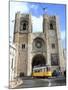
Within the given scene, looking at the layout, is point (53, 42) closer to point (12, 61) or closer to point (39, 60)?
point (39, 60)

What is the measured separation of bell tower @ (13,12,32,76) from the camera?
2027mm

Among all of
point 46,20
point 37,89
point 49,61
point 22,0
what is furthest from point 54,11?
point 37,89

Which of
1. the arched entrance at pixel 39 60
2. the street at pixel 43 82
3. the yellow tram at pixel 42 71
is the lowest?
the street at pixel 43 82

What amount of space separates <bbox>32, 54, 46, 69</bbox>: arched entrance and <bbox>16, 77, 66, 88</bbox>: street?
5.3 inches

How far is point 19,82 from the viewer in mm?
2014

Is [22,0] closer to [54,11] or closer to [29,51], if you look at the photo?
[54,11]

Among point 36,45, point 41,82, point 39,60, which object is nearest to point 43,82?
point 41,82

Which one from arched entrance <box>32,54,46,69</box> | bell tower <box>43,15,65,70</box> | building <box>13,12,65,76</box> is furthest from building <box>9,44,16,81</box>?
bell tower <box>43,15,65,70</box>

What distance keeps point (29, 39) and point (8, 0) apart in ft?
1.25

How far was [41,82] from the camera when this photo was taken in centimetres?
208

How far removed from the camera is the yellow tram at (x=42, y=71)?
2.06 metres

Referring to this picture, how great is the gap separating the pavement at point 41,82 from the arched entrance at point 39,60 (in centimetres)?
13

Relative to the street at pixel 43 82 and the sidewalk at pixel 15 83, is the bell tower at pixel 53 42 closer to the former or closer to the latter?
the street at pixel 43 82

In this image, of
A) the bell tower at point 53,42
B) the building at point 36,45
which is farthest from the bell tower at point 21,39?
the bell tower at point 53,42
